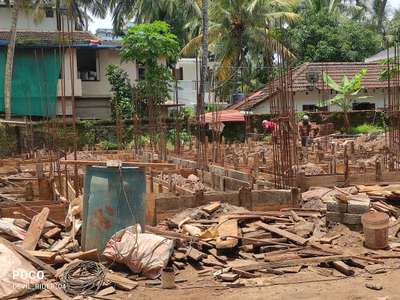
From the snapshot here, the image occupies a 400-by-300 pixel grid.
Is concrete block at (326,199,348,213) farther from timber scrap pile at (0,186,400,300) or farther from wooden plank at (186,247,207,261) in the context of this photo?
wooden plank at (186,247,207,261)

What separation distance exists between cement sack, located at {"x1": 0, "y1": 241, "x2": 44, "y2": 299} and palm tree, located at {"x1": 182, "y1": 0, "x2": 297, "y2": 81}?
808 inches

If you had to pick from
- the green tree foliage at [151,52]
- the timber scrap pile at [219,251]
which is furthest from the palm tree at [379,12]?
the timber scrap pile at [219,251]

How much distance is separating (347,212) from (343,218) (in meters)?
0.09

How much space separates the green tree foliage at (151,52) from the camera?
21.9 metres

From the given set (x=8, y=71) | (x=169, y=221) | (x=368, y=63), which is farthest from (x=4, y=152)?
(x=368, y=63)

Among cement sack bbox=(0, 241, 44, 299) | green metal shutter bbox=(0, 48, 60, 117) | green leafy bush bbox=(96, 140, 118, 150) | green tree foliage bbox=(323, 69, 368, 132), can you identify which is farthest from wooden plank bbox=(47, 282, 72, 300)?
green metal shutter bbox=(0, 48, 60, 117)

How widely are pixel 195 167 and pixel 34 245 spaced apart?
247 inches

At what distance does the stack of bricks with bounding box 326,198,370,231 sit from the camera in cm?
659

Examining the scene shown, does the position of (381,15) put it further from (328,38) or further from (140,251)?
(140,251)

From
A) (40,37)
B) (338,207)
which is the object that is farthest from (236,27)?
(338,207)

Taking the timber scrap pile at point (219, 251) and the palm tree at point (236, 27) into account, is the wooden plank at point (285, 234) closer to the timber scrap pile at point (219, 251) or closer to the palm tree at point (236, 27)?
the timber scrap pile at point (219, 251)

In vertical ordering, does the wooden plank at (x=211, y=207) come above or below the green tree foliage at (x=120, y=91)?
below

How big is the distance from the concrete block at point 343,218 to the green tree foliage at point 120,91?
16.9m

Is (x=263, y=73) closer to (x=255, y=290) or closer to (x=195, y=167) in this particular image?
(x=195, y=167)
